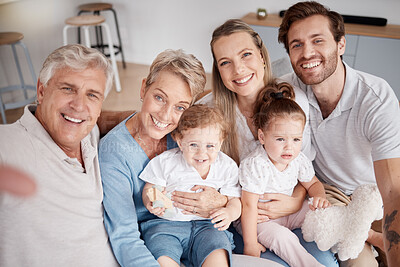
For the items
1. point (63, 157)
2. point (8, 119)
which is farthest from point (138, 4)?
point (63, 157)

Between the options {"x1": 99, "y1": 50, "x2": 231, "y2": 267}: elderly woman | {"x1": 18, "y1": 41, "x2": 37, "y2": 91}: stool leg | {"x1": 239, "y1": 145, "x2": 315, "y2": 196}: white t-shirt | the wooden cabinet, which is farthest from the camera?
the wooden cabinet

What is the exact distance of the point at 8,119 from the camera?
0.92m

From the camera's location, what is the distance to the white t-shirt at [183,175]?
72cm

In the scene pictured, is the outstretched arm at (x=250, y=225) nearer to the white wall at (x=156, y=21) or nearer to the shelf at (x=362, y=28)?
the white wall at (x=156, y=21)

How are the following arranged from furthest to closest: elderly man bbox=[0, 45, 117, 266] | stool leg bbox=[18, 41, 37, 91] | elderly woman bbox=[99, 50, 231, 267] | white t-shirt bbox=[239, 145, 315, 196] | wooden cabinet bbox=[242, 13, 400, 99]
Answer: wooden cabinet bbox=[242, 13, 400, 99]
stool leg bbox=[18, 41, 37, 91]
white t-shirt bbox=[239, 145, 315, 196]
elderly woman bbox=[99, 50, 231, 267]
elderly man bbox=[0, 45, 117, 266]

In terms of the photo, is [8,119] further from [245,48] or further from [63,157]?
[245,48]

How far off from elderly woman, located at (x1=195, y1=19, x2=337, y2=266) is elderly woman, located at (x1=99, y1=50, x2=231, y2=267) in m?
0.09

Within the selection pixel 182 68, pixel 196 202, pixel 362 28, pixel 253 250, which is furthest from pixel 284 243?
pixel 362 28

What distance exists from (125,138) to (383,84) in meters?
0.60

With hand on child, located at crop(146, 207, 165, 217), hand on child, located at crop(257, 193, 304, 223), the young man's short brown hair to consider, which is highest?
the young man's short brown hair

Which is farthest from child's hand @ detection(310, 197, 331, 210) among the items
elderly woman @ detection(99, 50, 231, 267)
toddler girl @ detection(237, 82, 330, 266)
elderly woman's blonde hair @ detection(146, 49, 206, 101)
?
elderly woman's blonde hair @ detection(146, 49, 206, 101)

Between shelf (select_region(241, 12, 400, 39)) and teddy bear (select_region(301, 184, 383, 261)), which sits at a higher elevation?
shelf (select_region(241, 12, 400, 39))

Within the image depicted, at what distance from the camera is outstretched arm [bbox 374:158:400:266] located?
57 cm

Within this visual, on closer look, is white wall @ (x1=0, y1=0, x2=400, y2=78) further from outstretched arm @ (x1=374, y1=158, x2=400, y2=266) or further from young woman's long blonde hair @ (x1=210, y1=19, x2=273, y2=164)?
outstretched arm @ (x1=374, y1=158, x2=400, y2=266)
